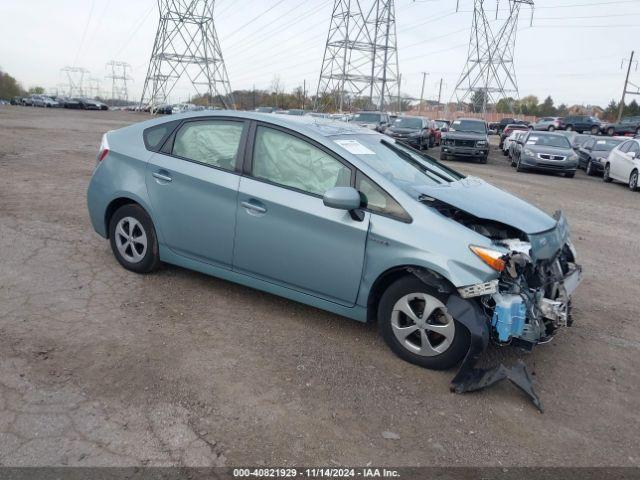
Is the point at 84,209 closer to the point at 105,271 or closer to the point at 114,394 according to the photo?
the point at 105,271

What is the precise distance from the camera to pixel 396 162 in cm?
464

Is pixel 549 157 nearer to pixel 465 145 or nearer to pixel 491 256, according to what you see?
pixel 465 145

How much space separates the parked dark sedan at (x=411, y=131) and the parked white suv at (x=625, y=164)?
8.16 metres

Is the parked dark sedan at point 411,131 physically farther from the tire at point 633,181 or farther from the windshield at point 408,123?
the tire at point 633,181

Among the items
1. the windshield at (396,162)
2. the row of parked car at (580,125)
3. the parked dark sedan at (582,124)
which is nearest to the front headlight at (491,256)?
the windshield at (396,162)

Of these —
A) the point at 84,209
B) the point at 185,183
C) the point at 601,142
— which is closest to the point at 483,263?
the point at 185,183

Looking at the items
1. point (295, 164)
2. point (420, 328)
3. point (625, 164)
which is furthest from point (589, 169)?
point (420, 328)

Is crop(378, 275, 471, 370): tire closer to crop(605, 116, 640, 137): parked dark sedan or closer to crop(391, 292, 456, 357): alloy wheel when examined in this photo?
crop(391, 292, 456, 357): alloy wheel

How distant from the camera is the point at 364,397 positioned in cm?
340

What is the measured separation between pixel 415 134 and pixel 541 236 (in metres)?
20.7

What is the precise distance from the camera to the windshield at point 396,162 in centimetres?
425

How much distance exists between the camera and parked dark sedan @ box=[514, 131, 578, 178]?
18312 millimetres

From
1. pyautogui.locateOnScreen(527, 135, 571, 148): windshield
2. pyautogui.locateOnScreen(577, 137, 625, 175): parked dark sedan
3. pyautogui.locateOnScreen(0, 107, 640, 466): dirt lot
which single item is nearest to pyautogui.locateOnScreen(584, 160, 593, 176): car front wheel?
pyautogui.locateOnScreen(577, 137, 625, 175): parked dark sedan

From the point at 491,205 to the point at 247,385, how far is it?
87.5 inches
